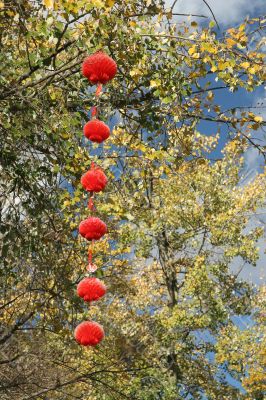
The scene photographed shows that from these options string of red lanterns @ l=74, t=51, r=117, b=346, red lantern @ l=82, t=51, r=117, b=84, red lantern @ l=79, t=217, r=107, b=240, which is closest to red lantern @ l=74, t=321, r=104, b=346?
string of red lanterns @ l=74, t=51, r=117, b=346

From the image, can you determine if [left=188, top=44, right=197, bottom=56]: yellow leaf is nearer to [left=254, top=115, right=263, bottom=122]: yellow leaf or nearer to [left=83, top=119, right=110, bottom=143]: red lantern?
[left=254, top=115, right=263, bottom=122]: yellow leaf

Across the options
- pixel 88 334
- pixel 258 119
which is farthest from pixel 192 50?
pixel 88 334

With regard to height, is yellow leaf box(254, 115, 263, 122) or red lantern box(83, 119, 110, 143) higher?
yellow leaf box(254, 115, 263, 122)

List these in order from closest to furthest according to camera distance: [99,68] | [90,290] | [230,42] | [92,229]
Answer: [90,290], [92,229], [99,68], [230,42]

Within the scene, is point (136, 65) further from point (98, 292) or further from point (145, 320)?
point (145, 320)

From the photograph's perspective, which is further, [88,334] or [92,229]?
[92,229]

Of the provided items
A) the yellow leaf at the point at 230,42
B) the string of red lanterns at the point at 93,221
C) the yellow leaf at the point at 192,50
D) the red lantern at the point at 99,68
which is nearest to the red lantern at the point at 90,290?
the string of red lanterns at the point at 93,221

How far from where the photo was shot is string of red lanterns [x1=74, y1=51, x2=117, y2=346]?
3555mm

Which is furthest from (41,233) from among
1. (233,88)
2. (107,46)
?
(233,88)

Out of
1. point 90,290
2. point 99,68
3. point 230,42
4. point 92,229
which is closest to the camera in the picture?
point 90,290

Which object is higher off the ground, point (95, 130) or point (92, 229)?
point (95, 130)

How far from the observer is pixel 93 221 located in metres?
3.73

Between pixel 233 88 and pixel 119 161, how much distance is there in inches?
68.8

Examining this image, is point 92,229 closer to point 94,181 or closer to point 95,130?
point 94,181
